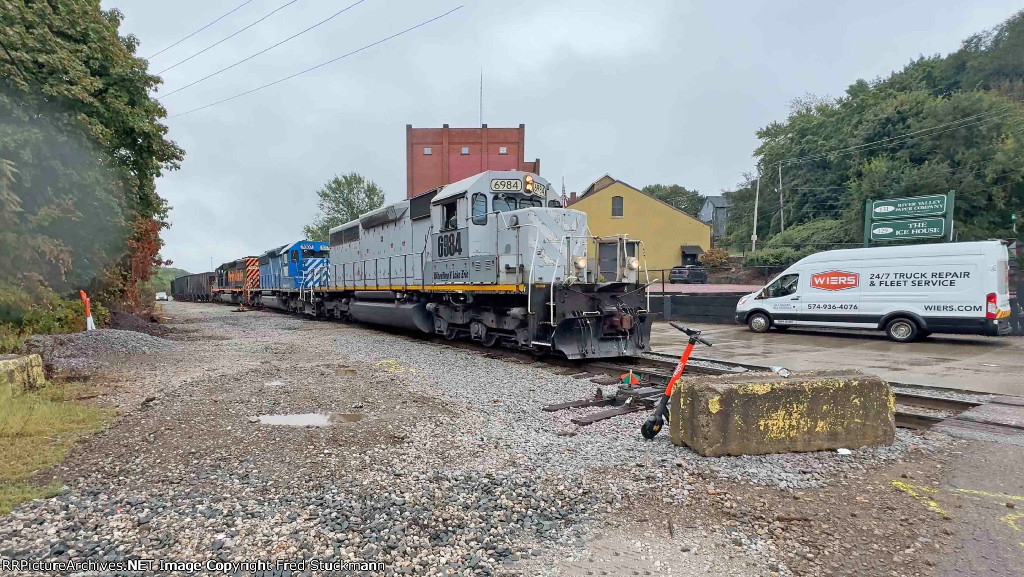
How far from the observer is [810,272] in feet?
A: 42.5

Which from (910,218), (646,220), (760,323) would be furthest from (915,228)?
(646,220)

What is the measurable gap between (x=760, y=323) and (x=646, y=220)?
23.7 metres

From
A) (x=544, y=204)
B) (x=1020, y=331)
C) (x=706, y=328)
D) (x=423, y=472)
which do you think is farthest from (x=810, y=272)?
(x=423, y=472)

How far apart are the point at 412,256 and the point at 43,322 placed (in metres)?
7.42

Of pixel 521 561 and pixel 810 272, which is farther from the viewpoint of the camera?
pixel 810 272

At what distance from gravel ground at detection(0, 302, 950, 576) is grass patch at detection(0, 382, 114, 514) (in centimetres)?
19

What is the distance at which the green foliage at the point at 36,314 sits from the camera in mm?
8516

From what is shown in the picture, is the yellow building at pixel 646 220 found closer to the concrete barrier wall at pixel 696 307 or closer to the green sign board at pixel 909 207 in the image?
the concrete barrier wall at pixel 696 307

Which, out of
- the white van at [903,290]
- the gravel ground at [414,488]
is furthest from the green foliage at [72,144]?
the white van at [903,290]

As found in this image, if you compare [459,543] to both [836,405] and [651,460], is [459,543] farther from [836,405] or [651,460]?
[836,405]

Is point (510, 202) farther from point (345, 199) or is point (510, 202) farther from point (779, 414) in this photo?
point (345, 199)

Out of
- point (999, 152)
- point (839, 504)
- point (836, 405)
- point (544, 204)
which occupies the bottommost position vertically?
point (839, 504)

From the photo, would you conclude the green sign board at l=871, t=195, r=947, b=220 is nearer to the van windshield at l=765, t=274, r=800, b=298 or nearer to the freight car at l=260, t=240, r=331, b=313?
the van windshield at l=765, t=274, r=800, b=298

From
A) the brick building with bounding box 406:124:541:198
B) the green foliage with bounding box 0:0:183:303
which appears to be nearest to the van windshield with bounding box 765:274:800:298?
the green foliage with bounding box 0:0:183:303
